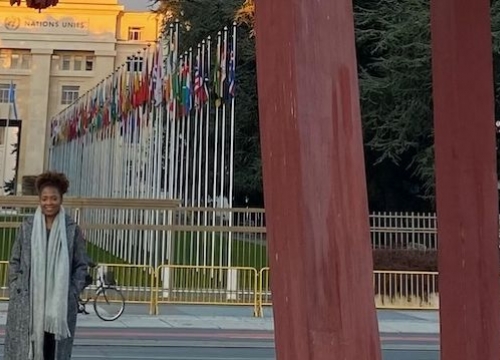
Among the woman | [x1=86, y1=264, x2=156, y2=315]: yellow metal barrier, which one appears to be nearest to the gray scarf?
the woman

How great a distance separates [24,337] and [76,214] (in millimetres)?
16171

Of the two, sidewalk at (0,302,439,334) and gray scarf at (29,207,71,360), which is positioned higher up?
gray scarf at (29,207,71,360)

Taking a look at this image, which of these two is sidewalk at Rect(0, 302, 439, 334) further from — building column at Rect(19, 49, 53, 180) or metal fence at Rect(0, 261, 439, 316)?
building column at Rect(19, 49, 53, 180)

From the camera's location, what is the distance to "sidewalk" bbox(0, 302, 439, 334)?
608 inches

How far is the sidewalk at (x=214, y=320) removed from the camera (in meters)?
15.4

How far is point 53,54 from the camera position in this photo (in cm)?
7969

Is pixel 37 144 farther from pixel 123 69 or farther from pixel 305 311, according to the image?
pixel 305 311

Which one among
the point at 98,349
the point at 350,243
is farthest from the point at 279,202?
the point at 98,349

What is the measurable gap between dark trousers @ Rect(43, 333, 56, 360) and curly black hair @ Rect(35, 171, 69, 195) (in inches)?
40.6

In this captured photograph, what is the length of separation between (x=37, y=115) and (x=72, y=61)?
23.4ft

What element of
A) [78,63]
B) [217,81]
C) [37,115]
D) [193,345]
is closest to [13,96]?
[37,115]

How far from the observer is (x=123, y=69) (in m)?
30.2

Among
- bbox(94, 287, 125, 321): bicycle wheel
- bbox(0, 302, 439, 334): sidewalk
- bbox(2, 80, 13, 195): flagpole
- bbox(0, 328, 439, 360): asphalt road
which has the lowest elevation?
bbox(0, 328, 439, 360): asphalt road

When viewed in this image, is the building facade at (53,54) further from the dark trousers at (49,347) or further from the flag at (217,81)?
the dark trousers at (49,347)
